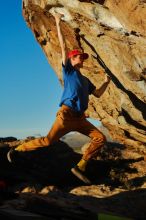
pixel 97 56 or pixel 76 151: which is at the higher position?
pixel 97 56

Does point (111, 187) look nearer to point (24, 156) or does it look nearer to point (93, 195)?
point (93, 195)

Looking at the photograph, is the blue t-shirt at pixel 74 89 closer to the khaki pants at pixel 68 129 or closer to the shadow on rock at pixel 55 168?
the khaki pants at pixel 68 129

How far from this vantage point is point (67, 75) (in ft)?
34.2

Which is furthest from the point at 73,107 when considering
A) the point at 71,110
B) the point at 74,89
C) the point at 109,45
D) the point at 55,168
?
the point at 55,168

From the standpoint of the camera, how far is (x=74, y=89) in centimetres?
1040

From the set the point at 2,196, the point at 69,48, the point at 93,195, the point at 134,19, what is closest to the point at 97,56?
the point at 69,48

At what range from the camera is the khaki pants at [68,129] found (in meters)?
10.6

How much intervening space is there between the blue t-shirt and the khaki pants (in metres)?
0.20

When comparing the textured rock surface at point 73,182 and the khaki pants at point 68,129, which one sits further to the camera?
the textured rock surface at point 73,182

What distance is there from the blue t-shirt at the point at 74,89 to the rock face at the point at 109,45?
10.2ft

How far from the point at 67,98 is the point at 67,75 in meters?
0.60

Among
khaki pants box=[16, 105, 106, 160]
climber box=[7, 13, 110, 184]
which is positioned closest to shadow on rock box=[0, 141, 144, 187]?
khaki pants box=[16, 105, 106, 160]

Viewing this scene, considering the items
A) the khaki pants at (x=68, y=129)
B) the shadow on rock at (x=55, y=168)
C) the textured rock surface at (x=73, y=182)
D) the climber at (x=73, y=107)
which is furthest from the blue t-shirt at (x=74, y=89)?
the shadow on rock at (x=55, y=168)

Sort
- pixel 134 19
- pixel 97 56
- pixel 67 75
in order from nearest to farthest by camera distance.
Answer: pixel 67 75 < pixel 134 19 < pixel 97 56
